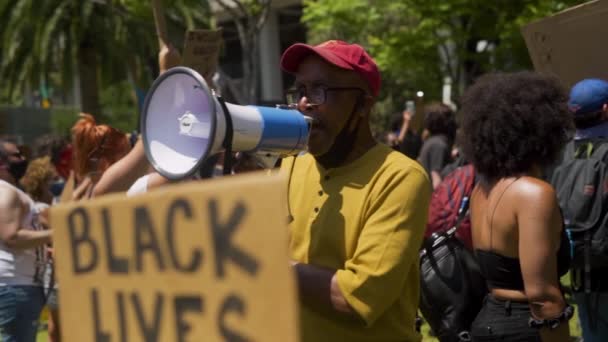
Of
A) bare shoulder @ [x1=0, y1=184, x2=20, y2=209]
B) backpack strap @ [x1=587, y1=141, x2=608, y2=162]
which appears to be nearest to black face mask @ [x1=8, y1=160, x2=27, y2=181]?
bare shoulder @ [x1=0, y1=184, x2=20, y2=209]

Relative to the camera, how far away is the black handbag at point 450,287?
Answer: 381 centimetres

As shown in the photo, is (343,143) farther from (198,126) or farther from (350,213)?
(198,126)

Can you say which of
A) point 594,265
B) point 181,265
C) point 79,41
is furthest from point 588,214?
point 79,41

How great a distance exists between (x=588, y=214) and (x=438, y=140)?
337 cm

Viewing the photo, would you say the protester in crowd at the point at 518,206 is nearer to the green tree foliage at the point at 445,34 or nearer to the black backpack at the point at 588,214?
the black backpack at the point at 588,214

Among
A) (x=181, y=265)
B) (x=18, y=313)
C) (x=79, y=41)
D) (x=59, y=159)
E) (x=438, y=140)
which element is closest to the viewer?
(x=181, y=265)

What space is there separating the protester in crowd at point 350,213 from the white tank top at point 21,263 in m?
2.89

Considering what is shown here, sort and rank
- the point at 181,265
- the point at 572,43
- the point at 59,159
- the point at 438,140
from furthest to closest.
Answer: the point at 59,159
the point at 438,140
the point at 572,43
the point at 181,265

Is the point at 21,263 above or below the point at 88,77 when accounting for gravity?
above

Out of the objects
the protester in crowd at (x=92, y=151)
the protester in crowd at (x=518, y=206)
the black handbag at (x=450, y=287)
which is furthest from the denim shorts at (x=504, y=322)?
the protester in crowd at (x=92, y=151)

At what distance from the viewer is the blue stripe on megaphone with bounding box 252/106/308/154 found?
2199 mm

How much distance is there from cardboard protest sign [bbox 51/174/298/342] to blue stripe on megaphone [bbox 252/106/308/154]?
0.46 meters

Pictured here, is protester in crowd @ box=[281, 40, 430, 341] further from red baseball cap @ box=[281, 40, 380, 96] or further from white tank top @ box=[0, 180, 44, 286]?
white tank top @ box=[0, 180, 44, 286]

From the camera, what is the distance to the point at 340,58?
2396mm
